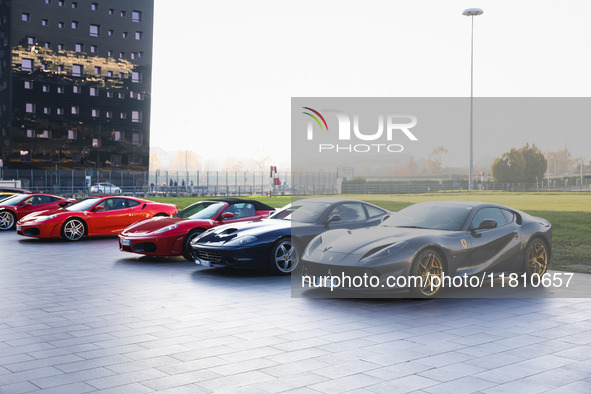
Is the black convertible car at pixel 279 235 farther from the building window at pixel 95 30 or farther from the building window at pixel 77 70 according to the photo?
the building window at pixel 95 30

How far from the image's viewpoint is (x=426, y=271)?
7773mm

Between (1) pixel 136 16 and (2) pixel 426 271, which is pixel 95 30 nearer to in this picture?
(1) pixel 136 16

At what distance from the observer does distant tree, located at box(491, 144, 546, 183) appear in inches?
1984

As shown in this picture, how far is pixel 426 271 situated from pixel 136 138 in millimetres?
67708

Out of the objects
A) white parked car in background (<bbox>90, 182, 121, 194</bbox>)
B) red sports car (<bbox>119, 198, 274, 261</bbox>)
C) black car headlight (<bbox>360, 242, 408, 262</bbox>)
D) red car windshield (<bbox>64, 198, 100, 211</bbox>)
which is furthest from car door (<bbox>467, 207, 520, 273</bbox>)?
white parked car in background (<bbox>90, 182, 121, 194</bbox>)

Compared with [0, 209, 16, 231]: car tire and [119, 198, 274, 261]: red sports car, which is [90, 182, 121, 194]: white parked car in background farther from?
[119, 198, 274, 261]: red sports car

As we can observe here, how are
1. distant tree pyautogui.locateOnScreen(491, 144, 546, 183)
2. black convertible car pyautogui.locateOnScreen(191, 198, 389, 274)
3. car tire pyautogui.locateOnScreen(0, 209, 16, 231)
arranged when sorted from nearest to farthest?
black convertible car pyautogui.locateOnScreen(191, 198, 389, 274), car tire pyautogui.locateOnScreen(0, 209, 16, 231), distant tree pyautogui.locateOnScreen(491, 144, 546, 183)

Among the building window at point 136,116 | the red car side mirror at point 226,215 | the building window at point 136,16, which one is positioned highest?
the building window at point 136,16

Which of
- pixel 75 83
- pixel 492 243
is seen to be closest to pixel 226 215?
pixel 492 243

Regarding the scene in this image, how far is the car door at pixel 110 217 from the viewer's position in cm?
1636

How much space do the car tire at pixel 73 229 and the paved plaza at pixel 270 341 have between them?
6727 mm

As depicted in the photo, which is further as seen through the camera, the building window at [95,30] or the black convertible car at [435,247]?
the building window at [95,30]

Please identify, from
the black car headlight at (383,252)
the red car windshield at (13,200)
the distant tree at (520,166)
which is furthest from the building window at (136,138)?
the black car headlight at (383,252)

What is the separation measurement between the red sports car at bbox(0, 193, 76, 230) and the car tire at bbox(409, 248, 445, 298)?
1465 cm
